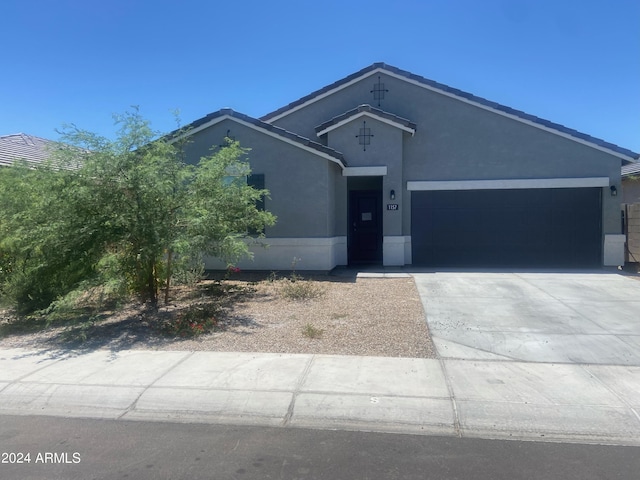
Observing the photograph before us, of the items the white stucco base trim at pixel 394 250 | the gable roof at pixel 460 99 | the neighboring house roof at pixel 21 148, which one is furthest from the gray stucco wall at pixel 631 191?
the neighboring house roof at pixel 21 148

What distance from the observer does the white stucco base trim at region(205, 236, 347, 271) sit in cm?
1368

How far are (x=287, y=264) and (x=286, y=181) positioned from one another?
2.32m

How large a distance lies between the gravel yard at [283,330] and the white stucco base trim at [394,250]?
444cm

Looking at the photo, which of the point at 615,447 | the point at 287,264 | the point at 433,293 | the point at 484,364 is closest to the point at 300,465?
the point at 615,447

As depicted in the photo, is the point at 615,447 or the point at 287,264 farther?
the point at 287,264

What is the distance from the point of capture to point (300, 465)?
12.8 feet

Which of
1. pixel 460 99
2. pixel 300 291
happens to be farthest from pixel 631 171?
pixel 300 291

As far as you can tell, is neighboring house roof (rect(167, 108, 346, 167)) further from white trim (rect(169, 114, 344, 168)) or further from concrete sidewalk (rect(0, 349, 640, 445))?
concrete sidewalk (rect(0, 349, 640, 445))

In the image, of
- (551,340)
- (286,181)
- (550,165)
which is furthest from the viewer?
(550,165)

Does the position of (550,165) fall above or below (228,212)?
above

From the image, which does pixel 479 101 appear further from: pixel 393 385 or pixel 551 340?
pixel 393 385

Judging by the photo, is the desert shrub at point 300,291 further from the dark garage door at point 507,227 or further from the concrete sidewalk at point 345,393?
the dark garage door at point 507,227

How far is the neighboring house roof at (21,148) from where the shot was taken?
1559cm

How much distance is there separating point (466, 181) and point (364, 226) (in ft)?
11.9
